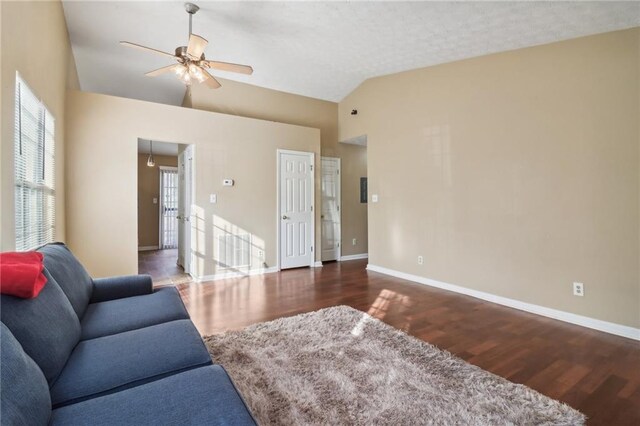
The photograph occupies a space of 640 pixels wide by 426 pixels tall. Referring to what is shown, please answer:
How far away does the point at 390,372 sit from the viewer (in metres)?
2.03

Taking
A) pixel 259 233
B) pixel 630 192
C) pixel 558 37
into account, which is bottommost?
pixel 259 233

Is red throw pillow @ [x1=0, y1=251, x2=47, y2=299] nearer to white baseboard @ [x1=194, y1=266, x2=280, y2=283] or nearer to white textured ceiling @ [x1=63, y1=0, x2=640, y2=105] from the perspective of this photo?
white textured ceiling @ [x1=63, y1=0, x2=640, y2=105]

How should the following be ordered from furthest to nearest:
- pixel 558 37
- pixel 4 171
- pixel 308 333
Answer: pixel 558 37
pixel 308 333
pixel 4 171

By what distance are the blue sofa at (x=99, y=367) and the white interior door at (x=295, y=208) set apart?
11.1ft

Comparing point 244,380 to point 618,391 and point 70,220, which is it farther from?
point 70,220

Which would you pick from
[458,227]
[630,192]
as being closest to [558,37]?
[630,192]

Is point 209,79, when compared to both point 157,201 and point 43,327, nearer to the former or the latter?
point 43,327

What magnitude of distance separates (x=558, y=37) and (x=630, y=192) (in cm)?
166

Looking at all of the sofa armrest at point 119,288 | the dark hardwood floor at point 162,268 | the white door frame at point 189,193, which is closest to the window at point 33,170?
the sofa armrest at point 119,288

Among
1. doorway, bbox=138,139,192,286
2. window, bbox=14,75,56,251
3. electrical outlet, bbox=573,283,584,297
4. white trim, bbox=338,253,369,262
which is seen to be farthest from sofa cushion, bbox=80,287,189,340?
doorway, bbox=138,139,192,286

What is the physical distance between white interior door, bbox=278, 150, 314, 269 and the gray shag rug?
2706 millimetres

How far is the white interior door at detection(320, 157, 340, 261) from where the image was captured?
6082mm

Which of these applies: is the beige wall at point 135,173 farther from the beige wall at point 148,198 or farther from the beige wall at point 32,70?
the beige wall at point 148,198

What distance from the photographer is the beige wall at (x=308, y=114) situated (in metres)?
5.12
